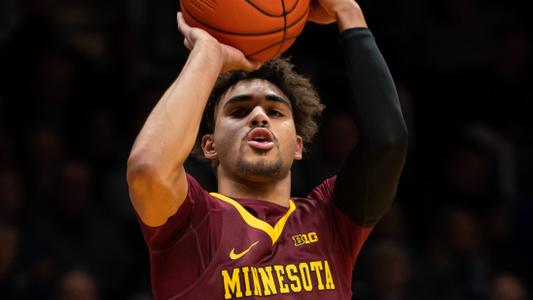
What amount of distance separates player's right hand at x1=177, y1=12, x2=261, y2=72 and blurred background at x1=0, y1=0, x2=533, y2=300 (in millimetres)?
2999

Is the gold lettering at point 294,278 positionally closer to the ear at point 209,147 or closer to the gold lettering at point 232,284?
the gold lettering at point 232,284

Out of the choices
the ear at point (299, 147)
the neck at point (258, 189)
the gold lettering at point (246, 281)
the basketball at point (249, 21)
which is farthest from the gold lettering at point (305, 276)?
the basketball at point (249, 21)

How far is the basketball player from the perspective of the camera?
368 cm

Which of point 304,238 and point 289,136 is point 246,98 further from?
point 304,238

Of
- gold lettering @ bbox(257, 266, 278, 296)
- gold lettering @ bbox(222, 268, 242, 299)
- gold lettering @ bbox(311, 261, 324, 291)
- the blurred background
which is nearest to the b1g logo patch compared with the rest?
gold lettering @ bbox(311, 261, 324, 291)

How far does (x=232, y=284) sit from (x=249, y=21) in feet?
3.30

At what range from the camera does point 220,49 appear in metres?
3.84

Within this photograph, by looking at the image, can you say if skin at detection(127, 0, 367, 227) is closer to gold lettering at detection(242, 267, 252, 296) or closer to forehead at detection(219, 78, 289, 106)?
forehead at detection(219, 78, 289, 106)

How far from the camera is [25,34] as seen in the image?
767 cm

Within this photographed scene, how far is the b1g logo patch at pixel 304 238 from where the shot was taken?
13.1 ft

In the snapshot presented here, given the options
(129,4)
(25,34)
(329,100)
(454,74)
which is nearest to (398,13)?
(454,74)

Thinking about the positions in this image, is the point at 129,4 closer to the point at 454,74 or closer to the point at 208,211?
the point at 454,74

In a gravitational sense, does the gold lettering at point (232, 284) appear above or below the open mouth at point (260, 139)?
below

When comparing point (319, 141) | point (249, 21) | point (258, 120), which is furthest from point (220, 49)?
point (319, 141)
